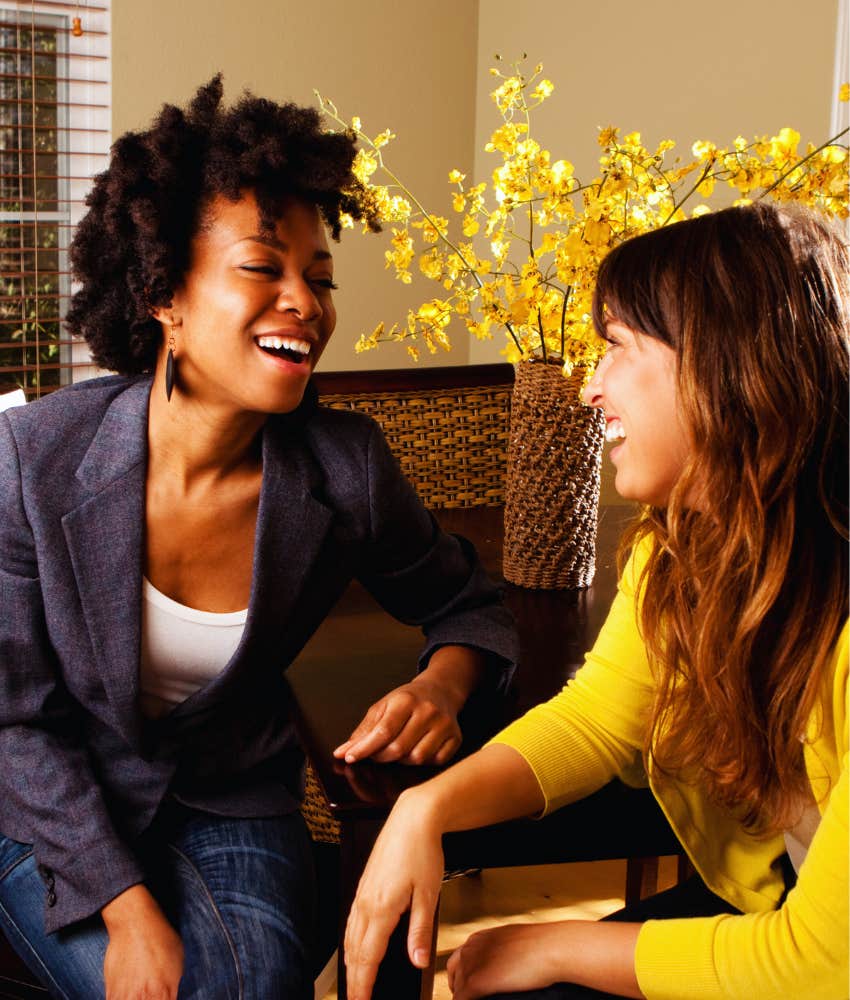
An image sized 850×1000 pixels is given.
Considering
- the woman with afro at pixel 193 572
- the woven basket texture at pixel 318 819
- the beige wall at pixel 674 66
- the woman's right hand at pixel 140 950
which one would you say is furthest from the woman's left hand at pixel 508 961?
the beige wall at pixel 674 66

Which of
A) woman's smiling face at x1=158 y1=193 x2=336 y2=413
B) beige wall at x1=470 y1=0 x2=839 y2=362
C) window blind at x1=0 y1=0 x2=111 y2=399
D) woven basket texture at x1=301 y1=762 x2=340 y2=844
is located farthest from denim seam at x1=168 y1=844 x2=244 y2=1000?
window blind at x1=0 y1=0 x2=111 y2=399

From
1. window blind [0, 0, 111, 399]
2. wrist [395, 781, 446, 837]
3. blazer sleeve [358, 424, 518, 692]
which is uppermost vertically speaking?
window blind [0, 0, 111, 399]

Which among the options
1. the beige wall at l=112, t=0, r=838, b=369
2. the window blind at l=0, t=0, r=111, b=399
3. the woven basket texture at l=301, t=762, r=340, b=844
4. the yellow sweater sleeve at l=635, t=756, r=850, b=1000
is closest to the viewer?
the yellow sweater sleeve at l=635, t=756, r=850, b=1000

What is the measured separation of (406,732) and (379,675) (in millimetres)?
232

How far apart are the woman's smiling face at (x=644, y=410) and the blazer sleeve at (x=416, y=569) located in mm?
379

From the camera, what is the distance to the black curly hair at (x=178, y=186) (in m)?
1.48

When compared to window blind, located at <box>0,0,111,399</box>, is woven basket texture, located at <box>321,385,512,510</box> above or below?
below

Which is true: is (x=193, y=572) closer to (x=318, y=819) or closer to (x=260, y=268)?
(x=260, y=268)

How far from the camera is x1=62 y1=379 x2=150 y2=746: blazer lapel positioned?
145 centimetres

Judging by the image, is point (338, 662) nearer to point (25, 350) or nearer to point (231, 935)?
point (231, 935)

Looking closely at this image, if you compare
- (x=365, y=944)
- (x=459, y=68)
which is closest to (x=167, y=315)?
(x=365, y=944)

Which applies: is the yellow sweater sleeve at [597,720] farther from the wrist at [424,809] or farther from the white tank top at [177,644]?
the white tank top at [177,644]

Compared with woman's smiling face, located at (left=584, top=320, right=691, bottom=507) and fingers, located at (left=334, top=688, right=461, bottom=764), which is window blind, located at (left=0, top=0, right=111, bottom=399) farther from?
woman's smiling face, located at (left=584, top=320, right=691, bottom=507)

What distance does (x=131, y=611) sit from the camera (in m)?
1.46
